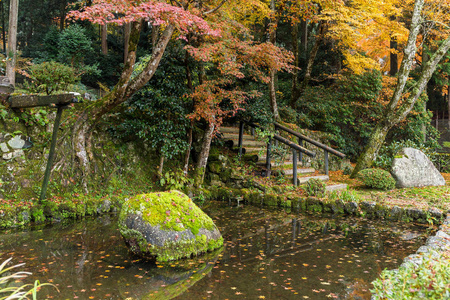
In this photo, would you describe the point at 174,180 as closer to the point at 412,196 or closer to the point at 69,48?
the point at 412,196

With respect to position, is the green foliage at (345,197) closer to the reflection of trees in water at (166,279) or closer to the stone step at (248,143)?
the stone step at (248,143)

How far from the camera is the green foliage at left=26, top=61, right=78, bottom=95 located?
917 cm

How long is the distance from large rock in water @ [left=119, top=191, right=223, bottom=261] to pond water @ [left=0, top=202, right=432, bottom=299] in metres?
0.18

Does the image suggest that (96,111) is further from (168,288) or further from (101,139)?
(168,288)

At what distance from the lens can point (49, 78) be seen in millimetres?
9289

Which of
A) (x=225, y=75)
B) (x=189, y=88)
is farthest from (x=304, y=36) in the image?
(x=189, y=88)

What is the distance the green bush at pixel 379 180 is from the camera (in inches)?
352

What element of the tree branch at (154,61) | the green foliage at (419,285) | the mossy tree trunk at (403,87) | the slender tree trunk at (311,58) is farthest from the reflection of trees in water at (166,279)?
the slender tree trunk at (311,58)

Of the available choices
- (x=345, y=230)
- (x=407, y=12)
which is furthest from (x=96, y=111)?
(x=407, y=12)

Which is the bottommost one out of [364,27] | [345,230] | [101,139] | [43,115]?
[345,230]

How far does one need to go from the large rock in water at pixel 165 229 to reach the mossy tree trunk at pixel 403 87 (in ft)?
23.8

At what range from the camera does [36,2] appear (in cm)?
1964

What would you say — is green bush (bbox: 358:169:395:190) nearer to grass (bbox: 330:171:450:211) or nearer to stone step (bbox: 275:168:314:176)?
grass (bbox: 330:171:450:211)

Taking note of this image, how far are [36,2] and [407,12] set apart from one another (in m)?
21.3
